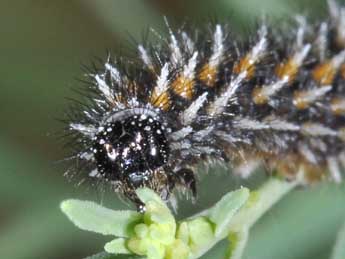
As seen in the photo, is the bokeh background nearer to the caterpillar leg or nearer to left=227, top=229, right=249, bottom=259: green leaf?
the caterpillar leg

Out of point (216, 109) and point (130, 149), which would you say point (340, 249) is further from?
point (130, 149)

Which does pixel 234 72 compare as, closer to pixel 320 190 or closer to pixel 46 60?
pixel 320 190

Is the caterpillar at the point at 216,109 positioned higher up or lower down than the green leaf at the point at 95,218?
higher up

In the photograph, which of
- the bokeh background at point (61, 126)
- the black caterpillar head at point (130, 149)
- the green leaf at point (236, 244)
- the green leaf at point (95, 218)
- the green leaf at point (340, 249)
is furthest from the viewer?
the bokeh background at point (61, 126)

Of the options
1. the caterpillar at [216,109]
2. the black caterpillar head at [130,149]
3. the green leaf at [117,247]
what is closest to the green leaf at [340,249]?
the caterpillar at [216,109]

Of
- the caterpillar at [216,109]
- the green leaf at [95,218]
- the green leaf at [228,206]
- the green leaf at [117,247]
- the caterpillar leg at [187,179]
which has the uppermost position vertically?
the caterpillar at [216,109]

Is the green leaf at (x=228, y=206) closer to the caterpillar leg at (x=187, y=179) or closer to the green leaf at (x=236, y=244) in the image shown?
the green leaf at (x=236, y=244)

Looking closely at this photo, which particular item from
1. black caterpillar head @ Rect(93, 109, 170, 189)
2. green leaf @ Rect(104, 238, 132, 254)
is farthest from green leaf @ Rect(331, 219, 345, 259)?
green leaf @ Rect(104, 238, 132, 254)
